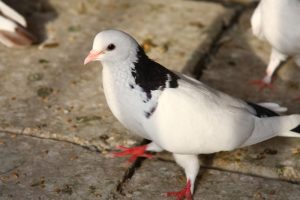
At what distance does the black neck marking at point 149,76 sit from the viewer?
3396 millimetres

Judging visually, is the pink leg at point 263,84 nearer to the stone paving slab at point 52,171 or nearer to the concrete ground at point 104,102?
the concrete ground at point 104,102

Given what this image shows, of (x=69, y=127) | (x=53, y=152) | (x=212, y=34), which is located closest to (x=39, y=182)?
(x=53, y=152)

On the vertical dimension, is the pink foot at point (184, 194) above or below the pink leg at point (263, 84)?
above

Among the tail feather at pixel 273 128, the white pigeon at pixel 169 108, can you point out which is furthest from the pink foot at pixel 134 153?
the tail feather at pixel 273 128

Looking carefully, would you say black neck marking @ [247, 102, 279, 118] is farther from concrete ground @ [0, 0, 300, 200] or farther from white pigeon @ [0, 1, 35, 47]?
white pigeon @ [0, 1, 35, 47]

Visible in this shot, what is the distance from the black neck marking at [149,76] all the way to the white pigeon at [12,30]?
6.07 feet

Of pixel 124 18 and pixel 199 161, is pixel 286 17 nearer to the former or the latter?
pixel 199 161

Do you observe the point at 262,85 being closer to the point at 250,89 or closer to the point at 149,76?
the point at 250,89

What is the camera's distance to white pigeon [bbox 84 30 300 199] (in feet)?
11.0

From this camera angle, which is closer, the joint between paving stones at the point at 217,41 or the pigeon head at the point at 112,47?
the pigeon head at the point at 112,47

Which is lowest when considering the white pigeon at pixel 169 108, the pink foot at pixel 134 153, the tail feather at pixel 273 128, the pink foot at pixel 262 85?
the pink foot at pixel 262 85

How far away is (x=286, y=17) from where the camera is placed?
173 inches

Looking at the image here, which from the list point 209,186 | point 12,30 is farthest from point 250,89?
point 12,30

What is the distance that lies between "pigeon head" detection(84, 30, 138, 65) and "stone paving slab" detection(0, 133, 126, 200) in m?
0.71
